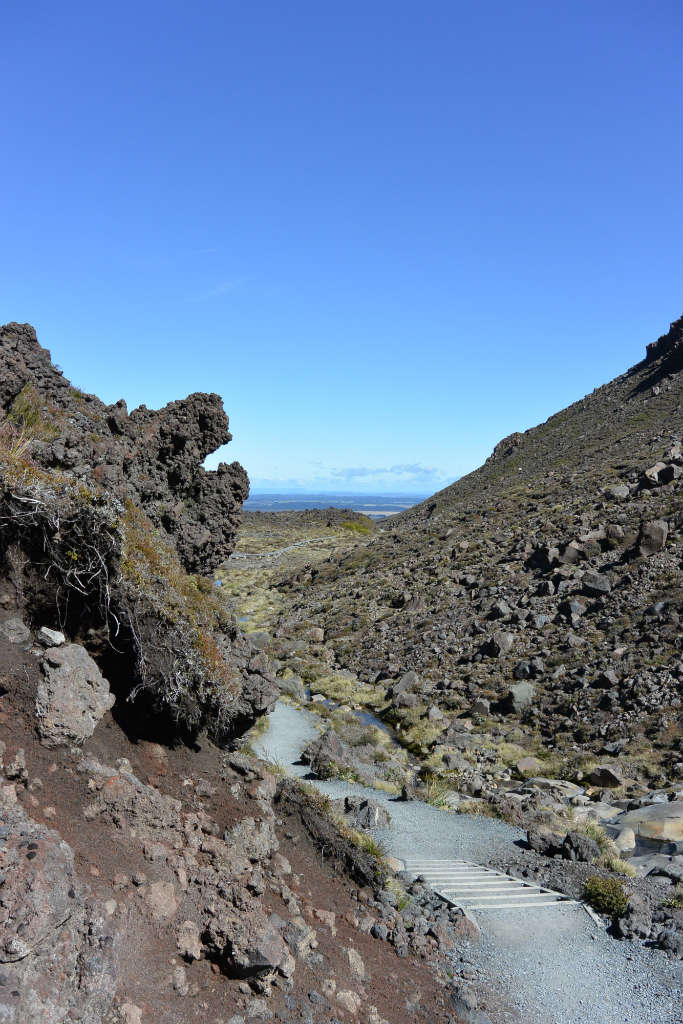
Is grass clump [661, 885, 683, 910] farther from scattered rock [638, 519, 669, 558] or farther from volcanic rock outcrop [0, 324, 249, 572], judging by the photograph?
scattered rock [638, 519, 669, 558]

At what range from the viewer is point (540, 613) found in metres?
27.6

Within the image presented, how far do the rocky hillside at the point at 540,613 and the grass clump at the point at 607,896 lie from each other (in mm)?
7251

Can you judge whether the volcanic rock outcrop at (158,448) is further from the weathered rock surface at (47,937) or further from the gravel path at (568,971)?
the gravel path at (568,971)

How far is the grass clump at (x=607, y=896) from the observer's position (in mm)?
9680

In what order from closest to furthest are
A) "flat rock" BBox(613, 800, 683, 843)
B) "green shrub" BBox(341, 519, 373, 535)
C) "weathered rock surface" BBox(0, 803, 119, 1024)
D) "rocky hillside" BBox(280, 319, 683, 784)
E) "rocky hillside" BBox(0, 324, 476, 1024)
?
"weathered rock surface" BBox(0, 803, 119, 1024) → "rocky hillside" BBox(0, 324, 476, 1024) → "flat rock" BBox(613, 800, 683, 843) → "rocky hillside" BBox(280, 319, 683, 784) → "green shrub" BBox(341, 519, 373, 535)

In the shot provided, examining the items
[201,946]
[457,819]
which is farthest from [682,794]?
[201,946]

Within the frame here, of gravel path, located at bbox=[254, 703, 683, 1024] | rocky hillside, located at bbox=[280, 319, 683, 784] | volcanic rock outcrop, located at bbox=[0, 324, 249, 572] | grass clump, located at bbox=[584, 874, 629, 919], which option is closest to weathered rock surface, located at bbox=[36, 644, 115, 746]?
volcanic rock outcrop, located at bbox=[0, 324, 249, 572]

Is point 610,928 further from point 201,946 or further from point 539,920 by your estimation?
point 201,946

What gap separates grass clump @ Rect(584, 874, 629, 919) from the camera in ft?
31.8

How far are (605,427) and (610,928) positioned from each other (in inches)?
2035

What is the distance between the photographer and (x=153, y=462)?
13.7m

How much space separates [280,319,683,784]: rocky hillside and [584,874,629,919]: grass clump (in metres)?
7.25

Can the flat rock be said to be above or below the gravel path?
below

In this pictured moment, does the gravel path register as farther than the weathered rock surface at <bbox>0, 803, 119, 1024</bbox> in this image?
Yes
